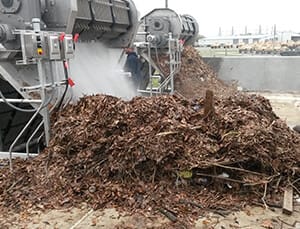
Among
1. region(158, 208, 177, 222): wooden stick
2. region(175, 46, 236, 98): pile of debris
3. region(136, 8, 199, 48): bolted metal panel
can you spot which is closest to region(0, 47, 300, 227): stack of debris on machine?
region(158, 208, 177, 222): wooden stick

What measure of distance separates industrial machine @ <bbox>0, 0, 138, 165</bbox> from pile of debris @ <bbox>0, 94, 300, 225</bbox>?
63 cm

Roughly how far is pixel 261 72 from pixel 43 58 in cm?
819

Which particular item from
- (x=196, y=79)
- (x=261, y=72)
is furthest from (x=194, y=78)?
(x=261, y=72)

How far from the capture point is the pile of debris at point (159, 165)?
3398 mm

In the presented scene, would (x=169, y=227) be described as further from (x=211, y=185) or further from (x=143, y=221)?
(x=211, y=185)

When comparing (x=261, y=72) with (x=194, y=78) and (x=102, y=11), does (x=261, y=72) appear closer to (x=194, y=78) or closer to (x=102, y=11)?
(x=194, y=78)

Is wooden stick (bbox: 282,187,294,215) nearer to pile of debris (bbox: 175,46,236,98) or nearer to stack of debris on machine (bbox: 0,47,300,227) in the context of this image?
stack of debris on machine (bbox: 0,47,300,227)

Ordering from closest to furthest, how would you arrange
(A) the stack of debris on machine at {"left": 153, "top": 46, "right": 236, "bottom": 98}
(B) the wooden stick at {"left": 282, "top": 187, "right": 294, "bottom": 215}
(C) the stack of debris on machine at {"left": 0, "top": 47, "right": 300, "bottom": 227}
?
(B) the wooden stick at {"left": 282, "top": 187, "right": 294, "bottom": 215} < (C) the stack of debris on machine at {"left": 0, "top": 47, "right": 300, "bottom": 227} < (A) the stack of debris on machine at {"left": 153, "top": 46, "right": 236, "bottom": 98}

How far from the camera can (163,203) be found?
329 centimetres

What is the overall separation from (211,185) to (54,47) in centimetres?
227

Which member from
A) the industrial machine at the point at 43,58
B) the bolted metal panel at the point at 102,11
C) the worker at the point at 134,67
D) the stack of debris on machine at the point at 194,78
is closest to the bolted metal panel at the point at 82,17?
the industrial machine at the point at 43,58

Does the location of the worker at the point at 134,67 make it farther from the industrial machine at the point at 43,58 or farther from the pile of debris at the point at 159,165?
the pile of debris at the point at 159,165

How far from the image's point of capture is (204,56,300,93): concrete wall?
10516mm

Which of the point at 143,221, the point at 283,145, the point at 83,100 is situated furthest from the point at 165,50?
the point at 143,221
